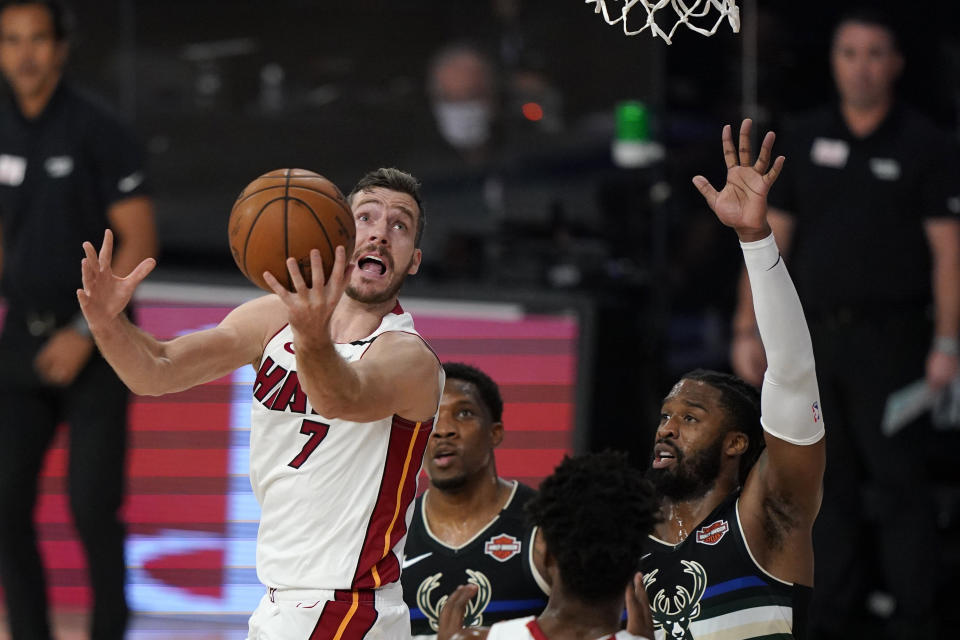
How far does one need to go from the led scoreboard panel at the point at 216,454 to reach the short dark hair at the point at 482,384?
5.25 feet

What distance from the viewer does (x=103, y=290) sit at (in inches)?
143

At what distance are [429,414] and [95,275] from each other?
0.90 metres

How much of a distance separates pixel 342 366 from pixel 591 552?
2.39 ft

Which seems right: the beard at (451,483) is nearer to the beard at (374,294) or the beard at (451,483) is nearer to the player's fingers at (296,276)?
the beard at (374,294)

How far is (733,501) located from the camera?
405 cm

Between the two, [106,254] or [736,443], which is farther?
[736,443]

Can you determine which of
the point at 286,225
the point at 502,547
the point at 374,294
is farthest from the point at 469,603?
the point at 286,225

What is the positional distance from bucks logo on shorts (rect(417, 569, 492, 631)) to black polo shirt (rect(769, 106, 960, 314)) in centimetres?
240

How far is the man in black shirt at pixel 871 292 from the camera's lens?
613 centimetres

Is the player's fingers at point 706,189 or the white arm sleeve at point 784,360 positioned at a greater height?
the player's fingers at point 706,189

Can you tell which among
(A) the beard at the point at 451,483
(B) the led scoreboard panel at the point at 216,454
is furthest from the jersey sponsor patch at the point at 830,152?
(A) the beard at the point at 451,483

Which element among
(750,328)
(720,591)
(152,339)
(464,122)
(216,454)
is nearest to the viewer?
(152,339)

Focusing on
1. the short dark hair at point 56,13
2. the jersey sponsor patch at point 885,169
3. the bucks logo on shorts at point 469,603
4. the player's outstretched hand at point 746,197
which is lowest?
the bucks logo on shorts at point 469,603

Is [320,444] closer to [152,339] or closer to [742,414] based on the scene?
[152,339]
